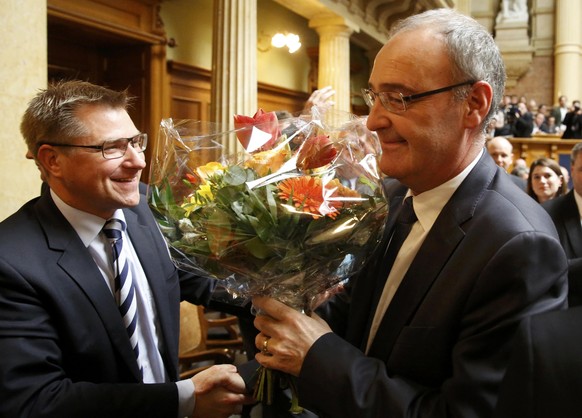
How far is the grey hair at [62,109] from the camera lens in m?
1.75

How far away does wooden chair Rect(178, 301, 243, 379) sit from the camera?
4.25m

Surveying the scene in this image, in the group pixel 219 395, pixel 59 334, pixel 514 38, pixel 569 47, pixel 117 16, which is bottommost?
pixel 219 395

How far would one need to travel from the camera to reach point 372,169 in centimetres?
131

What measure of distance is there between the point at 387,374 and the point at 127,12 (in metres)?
6.78

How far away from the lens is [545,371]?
72cm

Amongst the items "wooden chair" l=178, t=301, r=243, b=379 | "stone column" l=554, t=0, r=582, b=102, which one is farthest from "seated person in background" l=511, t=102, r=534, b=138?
"wooden chair" l=178, t=301, r=243, b=379

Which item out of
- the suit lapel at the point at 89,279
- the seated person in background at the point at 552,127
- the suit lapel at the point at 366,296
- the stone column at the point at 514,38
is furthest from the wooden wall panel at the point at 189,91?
the stone column at the point at 514,38

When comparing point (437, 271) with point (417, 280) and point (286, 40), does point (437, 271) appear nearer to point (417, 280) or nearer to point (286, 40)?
point (417, 280)

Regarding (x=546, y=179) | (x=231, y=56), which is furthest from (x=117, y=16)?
(x=546, y=179)

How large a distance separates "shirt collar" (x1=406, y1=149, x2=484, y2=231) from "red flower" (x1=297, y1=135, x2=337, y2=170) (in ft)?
1.00

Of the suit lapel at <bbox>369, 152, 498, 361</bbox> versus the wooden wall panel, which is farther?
the wooden wall panel

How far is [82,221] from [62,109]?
336 millimetres

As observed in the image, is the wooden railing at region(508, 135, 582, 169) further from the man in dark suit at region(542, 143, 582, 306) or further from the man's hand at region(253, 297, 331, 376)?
the man's hand at region(253, 297, 331, 376)

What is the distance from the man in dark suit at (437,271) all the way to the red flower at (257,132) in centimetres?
24
